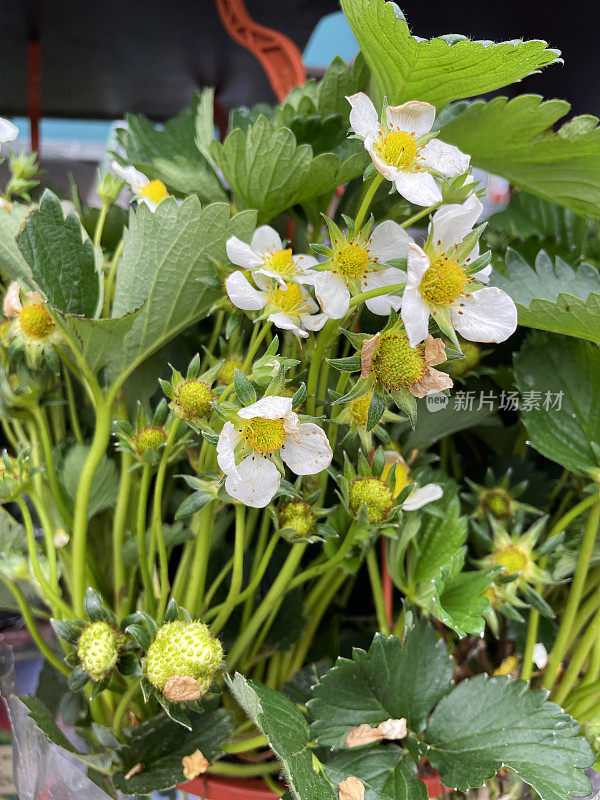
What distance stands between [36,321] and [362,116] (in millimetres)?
191

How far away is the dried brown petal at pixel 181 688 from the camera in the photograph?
27cm

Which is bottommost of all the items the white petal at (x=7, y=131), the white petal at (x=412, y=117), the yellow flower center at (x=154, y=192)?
the yellow flower center at (x=154, y=192)

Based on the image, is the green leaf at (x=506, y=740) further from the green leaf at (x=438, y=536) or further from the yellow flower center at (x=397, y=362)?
the yellow flower center at (x=397, y=362)

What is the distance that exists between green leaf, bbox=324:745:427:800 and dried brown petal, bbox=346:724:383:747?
0.01 metres

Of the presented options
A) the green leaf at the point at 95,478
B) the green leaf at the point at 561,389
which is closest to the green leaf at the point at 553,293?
the green leaf at the point at 561,389

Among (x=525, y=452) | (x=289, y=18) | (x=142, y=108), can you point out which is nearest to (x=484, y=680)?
(x=525, y=452)

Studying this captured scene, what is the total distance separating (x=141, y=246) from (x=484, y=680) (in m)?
0.28

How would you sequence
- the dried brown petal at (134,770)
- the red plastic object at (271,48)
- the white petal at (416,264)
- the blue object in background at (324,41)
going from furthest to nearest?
the blue object in background at (324,41)
the red plastic object at (271,48)
the dried brown petal at (134,770)
the white petal at (416,264)

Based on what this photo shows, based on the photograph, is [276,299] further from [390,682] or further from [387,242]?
[390,682]

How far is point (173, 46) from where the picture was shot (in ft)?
2.44

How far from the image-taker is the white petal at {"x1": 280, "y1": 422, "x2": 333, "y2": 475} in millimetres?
264

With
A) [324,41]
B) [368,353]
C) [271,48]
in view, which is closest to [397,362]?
[368,353]

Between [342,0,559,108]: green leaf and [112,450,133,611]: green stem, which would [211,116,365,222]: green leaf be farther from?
[112,450,133,611]: green stem

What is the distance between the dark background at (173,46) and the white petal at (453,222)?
17 cm
